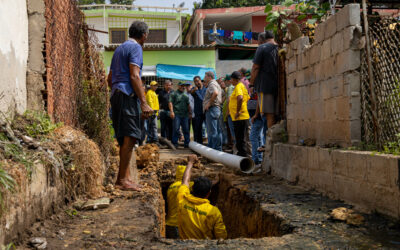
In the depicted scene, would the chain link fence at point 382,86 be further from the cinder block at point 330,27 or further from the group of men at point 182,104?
the group of men at point 182,104

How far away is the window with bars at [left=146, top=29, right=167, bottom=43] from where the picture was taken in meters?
22.8

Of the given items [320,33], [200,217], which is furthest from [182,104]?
[200,217]

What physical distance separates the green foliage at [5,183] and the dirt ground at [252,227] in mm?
427

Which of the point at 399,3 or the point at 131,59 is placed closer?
the point at 131,59

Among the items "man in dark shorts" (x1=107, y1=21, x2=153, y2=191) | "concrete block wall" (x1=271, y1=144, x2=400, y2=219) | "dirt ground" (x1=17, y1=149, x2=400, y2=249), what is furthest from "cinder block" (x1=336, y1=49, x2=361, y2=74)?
"man in dark shorts" (x1=107, y1=21, x2=153, y2=191)

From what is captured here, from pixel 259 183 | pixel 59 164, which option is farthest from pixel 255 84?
pixel 59 164

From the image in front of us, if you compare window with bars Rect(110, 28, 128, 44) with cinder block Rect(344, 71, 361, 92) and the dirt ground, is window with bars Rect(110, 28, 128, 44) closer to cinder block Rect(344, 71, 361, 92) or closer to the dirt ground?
the dirt ground

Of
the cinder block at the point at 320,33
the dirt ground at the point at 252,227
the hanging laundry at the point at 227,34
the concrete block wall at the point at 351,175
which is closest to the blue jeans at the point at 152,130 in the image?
the concrete block wall at the point at 351,175

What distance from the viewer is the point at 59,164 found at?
373cm

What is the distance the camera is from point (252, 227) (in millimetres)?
5328

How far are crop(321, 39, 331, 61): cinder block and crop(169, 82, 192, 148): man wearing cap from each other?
6452 mm

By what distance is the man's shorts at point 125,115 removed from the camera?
4.73 meters

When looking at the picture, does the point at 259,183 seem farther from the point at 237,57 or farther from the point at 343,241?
the point at 237,57

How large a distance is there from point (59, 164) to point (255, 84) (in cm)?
425
